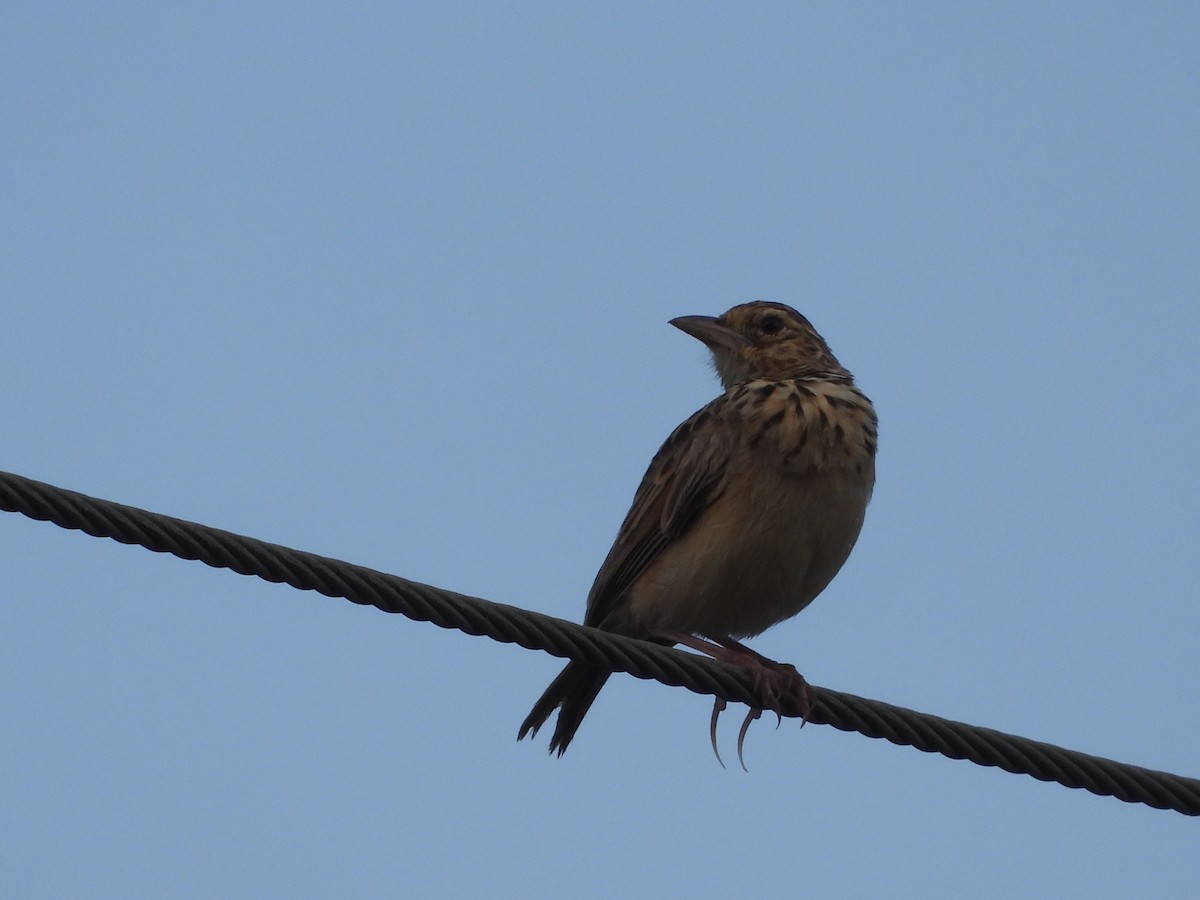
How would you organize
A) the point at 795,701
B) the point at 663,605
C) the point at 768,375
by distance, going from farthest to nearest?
the point at 768,375
the point at 663,605
the point at 795,701

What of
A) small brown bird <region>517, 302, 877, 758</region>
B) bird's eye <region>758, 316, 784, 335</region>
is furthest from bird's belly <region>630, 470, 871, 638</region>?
bird's eye <region>758, 316, 784, 335</region>

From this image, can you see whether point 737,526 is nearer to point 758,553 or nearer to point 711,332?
point 758,553

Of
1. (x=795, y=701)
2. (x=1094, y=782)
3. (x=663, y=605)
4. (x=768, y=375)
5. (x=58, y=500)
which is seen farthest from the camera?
(x=768, y=375)

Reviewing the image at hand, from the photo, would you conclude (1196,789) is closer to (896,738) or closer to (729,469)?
(896,738)

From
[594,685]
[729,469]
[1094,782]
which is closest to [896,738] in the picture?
[1094,782]

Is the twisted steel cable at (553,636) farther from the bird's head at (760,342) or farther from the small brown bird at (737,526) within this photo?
the bird's head at (760,342)

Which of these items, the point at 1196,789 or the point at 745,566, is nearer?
the point at 1196,789

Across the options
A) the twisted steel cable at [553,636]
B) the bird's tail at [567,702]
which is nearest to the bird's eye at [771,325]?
the bird's tail at [567,702]

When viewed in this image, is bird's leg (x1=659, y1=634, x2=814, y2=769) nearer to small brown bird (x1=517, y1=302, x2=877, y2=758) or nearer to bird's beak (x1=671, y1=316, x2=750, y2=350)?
small brown bird (x1=517, y1=302, x2=877, y2=758)
